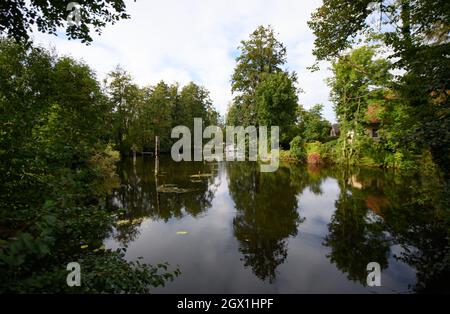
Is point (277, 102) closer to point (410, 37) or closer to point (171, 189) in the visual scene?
point (171, 189)

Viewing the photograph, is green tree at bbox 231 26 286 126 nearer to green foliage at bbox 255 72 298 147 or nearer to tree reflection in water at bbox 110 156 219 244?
green foliage at bbox 255 72 298 147

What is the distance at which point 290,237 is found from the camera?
9.03 m

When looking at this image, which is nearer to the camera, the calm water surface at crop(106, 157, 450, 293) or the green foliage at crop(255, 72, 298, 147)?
the calm water surface at crop(106, 157, 450, 293)

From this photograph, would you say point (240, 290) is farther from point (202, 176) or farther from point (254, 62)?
point (254, 62)

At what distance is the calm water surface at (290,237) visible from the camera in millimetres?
6211

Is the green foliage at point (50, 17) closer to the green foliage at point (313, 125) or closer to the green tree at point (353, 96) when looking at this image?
the green tree at point (353, 96)

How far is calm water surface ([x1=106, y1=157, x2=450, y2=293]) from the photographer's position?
6211mm

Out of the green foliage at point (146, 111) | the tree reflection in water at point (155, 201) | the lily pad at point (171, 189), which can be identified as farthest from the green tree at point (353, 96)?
the green foliage at point (146, 111)

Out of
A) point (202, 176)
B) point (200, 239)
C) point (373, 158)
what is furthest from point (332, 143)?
point (200, 239)

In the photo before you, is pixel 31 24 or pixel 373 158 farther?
pixel 373 158

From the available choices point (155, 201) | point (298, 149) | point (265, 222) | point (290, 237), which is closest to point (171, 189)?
point (155, 201)

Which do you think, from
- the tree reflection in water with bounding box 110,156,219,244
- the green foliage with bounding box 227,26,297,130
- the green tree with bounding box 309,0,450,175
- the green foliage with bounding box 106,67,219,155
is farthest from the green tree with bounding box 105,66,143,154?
the green tree with bounding box 309,0,450,175
